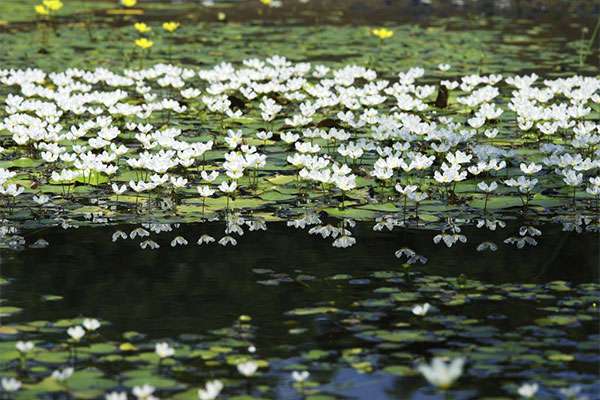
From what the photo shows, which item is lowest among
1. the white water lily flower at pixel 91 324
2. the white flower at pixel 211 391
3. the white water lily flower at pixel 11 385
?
the white water lily flower at pixel 11 385

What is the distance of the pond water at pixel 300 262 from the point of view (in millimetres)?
3928

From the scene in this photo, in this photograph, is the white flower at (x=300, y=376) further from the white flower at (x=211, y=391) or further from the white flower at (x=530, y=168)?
the white flower at (x=530, y=168)

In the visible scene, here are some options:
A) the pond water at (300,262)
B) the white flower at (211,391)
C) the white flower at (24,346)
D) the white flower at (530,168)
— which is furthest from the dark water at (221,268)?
the white flower at (211,391)

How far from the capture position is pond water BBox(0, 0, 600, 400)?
155 inches

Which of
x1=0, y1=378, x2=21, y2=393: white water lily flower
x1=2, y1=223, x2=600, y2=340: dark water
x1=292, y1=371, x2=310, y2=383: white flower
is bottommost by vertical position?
x1=2, y1=223, x2=600, y2=340: dark water

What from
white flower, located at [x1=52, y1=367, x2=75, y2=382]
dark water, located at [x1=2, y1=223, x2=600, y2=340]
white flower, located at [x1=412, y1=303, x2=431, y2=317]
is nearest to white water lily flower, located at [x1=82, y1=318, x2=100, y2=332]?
dark water, located at [x1=2, y1=223, x2=600, y2=340]

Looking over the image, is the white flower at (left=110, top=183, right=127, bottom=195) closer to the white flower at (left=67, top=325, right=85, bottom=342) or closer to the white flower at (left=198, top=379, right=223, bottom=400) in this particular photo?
the white flower at (left=67, top=325, right=85, bottom=342)

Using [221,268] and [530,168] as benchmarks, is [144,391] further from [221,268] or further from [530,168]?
[530,168]

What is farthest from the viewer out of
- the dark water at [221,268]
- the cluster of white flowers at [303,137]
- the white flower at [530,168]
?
the cluster of white flowers at [303,137]

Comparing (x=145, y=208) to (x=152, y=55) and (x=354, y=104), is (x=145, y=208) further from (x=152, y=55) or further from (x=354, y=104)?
(x=152, y=55)

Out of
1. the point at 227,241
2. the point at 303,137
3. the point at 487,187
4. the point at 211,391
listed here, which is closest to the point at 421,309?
the point at 211,391

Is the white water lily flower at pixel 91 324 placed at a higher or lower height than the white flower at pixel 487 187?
lower

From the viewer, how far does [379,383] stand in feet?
12.5

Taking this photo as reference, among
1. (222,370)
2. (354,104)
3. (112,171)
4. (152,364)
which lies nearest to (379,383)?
(222,370)
